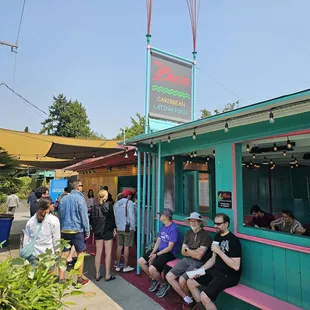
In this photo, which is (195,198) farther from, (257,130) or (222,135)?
(257,130)

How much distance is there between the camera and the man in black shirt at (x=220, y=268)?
2.80m

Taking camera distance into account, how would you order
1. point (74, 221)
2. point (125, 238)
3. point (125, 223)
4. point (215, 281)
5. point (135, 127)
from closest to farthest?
point (215, 281), point (74, 221), point (125, 223), point (125, 238), point (135, 127)

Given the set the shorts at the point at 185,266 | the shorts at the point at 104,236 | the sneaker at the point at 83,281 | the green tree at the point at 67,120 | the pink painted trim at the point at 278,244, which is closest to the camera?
the pink painted trim at the point at 278,244

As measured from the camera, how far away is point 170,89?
5.58 metres

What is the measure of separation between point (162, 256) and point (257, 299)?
57.0 inches

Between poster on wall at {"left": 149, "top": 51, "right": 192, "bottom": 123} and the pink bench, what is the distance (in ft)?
11.2

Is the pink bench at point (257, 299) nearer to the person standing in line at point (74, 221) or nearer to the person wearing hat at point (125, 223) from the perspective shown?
the person wearing hat at point (125, 223)

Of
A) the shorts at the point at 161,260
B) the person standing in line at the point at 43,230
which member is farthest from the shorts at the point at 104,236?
the person standing in line at the point at 43,230

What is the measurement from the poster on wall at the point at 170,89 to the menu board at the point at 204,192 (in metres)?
1.33

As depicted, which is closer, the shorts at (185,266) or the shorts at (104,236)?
the shorts at (185,266)

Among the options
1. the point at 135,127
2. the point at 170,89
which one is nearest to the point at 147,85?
the point at 170,89

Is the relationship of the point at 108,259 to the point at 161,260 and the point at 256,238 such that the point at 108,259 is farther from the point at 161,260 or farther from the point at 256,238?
the point at 256,238

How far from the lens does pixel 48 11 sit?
6152mm

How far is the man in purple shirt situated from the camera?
3.72m
